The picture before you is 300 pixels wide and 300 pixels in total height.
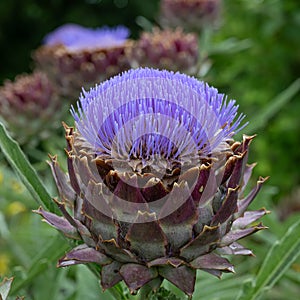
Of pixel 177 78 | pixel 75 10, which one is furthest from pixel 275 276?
pixel 75 10

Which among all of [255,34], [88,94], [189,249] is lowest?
[189,249]

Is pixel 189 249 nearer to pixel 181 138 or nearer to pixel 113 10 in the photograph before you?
pixel 181 138

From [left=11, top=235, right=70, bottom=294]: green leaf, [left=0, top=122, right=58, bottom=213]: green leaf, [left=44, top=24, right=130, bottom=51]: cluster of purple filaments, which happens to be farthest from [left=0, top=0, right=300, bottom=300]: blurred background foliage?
[left=44, top=24, right=130, bottom=51]: cluster of purple filaments

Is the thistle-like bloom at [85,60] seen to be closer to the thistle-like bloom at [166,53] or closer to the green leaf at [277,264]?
the thistle-like bloom at [166,53]

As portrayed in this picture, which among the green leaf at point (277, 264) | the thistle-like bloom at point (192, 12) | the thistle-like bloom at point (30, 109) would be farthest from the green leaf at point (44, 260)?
the thistle-like bloom at point (192, 12)

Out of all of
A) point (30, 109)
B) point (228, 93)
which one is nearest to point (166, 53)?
point (30, 109)

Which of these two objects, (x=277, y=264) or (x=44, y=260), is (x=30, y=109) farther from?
(x=277, y=264)
